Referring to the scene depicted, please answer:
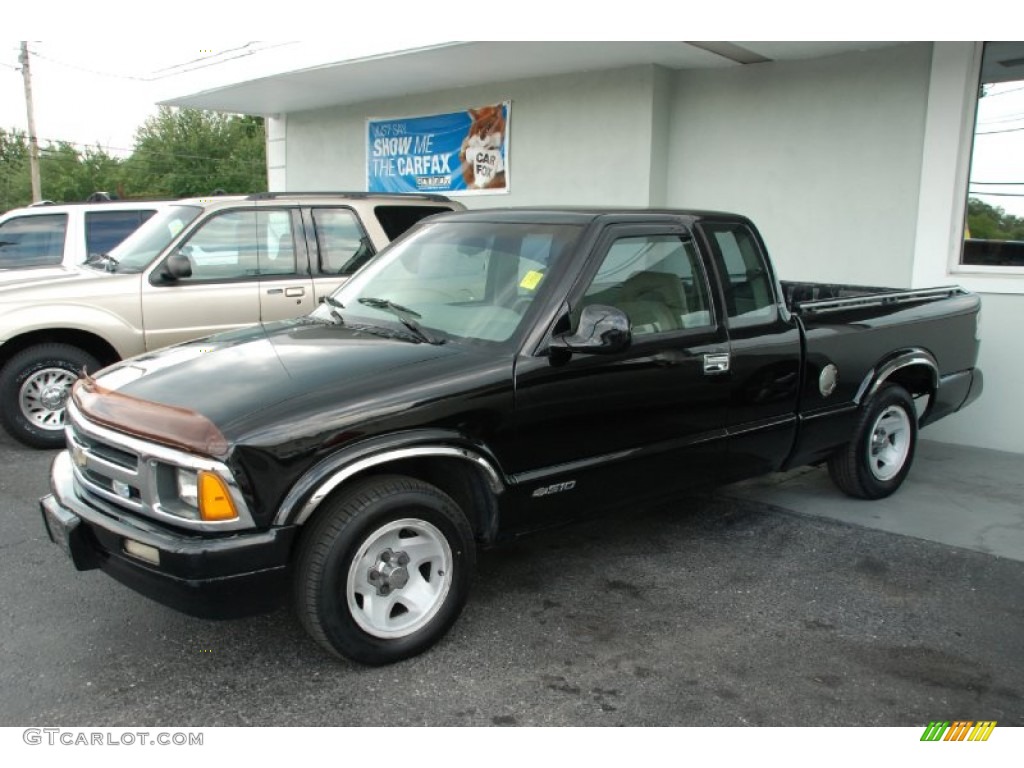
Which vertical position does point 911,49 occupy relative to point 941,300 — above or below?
above

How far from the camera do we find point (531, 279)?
3.97 m

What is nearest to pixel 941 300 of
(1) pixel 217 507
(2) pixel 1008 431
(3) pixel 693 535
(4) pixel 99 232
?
(2) pixel 1008 431

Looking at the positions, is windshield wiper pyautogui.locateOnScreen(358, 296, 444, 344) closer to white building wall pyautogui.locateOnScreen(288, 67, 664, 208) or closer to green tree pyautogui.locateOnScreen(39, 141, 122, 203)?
white building wall pyautogui.locateOnScreen(288, 67, 664, 208)

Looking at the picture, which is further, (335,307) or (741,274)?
(741,274)

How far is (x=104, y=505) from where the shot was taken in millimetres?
3396

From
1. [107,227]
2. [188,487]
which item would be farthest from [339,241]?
[188,487]

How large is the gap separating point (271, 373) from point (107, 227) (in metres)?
6.98

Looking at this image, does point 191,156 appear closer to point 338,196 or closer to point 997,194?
point 338,196

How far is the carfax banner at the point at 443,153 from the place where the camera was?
1038 cm

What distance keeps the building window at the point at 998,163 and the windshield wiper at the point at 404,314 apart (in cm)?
538

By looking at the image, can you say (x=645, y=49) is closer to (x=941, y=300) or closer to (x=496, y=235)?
(x=941, y=300)

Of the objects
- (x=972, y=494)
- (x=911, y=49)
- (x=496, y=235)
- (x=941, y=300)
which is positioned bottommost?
(x=972, y=494)

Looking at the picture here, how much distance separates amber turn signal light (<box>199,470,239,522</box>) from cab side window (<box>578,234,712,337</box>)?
176cm

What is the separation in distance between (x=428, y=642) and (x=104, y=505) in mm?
1395
